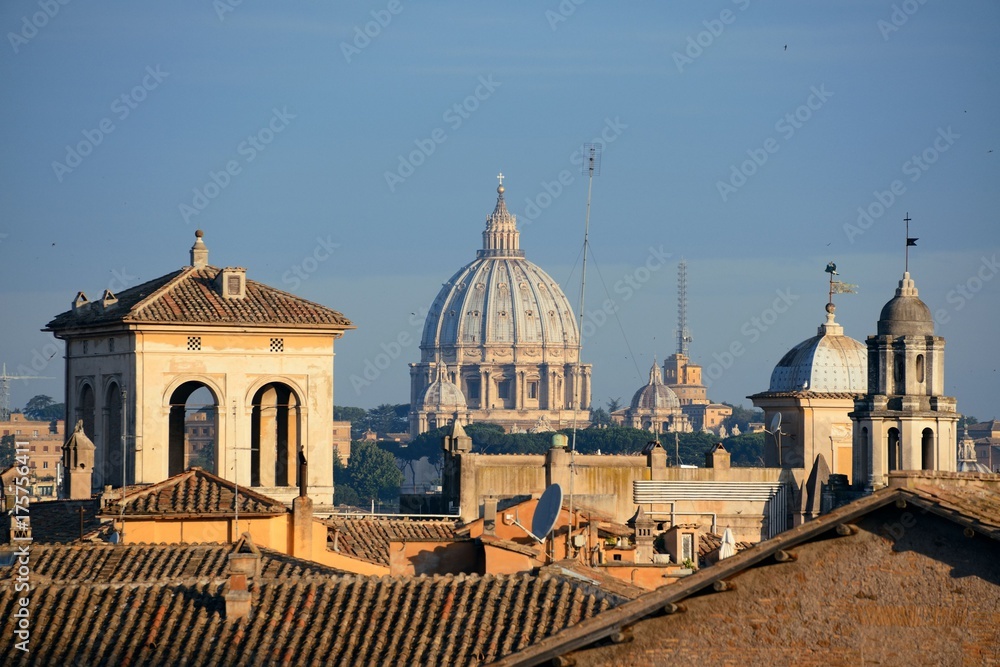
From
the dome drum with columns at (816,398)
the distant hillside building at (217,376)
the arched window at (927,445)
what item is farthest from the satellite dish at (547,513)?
the dome drum with columns at (816,398)

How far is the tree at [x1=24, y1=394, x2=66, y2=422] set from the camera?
127938 mm

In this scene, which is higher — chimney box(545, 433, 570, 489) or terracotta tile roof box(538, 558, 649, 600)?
chimney box(545, 433, 570, 489)

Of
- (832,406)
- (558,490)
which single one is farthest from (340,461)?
(558,490)

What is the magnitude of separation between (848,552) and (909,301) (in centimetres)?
2423

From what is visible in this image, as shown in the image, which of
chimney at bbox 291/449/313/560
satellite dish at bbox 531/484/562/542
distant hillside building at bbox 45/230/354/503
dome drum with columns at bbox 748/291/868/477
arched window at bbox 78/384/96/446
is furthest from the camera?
dome drum with columns at bbox 748/291/868/477

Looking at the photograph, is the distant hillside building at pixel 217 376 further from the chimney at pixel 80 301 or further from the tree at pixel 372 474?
the tree at pixel 372 474

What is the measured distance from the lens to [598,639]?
10.3 m

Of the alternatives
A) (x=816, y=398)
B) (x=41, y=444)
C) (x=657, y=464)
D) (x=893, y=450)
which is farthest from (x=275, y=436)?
(x=41, y=444)

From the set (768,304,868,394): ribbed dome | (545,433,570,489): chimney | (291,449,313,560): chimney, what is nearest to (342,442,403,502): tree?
(768,304,868,394): ribbed dome

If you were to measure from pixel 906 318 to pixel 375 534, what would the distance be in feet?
37.8

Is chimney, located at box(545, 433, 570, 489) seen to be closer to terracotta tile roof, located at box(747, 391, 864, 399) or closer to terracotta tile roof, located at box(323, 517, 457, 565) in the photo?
terracotta tile roof, located at box(747, 391, 864, 399)

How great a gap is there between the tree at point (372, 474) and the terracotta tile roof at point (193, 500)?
357ft

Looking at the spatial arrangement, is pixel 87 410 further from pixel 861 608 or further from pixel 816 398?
pixel 816 398

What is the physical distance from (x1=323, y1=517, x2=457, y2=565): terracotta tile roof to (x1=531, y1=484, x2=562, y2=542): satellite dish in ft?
4.83
